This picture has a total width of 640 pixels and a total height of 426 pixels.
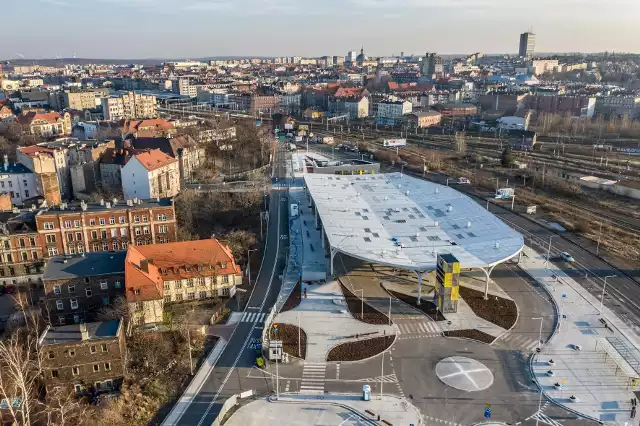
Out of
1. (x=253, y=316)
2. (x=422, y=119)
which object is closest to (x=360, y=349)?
(x=253, y=316)

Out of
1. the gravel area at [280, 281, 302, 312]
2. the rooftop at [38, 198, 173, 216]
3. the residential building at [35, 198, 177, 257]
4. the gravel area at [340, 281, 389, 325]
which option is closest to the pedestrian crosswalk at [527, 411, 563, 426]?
the gravel area at [340, 281, 389, 325]

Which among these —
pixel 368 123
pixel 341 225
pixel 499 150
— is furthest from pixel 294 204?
pixel 368 123

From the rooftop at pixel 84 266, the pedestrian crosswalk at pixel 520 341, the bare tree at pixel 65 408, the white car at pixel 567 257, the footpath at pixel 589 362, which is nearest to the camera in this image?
the bare tree at pixel 65 408

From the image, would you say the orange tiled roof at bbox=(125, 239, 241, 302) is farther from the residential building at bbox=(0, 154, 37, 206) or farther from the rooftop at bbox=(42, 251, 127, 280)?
the residential building at bbox=(0, 154, 37, 206)

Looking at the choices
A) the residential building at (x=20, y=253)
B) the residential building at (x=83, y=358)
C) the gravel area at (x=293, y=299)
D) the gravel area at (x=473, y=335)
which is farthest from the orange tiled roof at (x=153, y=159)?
the gravel area at (x=473, y=335)

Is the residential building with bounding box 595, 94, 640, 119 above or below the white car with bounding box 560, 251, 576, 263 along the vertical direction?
above

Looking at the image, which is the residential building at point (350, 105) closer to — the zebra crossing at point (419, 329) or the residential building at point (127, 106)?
the residential building at point (127, 106)
